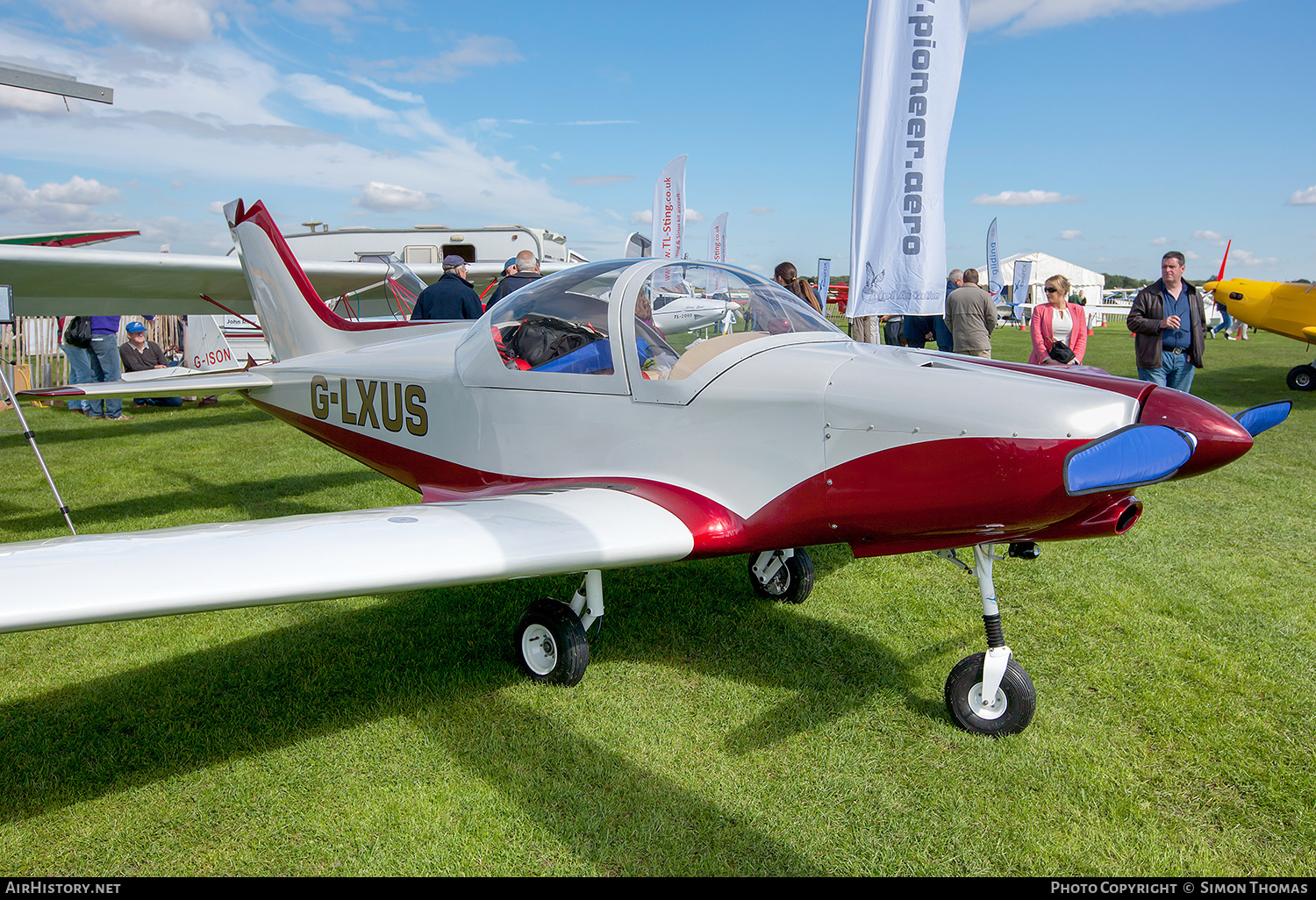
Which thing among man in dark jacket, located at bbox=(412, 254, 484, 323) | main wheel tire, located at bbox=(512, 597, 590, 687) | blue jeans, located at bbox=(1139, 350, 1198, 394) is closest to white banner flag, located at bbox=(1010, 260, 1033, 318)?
blue jeans, located at bbox=(1139, 350, 1198, 394)

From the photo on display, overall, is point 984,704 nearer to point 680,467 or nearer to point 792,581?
point 792,581

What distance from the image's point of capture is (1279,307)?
13805mm

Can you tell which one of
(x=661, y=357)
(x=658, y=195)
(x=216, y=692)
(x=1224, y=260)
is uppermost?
(x=658, y=195)

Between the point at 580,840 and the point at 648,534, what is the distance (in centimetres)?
104

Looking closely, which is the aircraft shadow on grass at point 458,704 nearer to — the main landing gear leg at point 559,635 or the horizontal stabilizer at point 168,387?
the main landing gear leg at point 559,635

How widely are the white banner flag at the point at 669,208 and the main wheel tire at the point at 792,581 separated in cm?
1364

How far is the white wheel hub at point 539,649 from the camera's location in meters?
3.36

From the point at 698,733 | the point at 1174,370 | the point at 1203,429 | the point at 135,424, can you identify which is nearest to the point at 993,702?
the point at 698,733

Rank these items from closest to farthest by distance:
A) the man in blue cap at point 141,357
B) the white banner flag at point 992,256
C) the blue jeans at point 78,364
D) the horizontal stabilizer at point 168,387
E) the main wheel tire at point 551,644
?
the main wheel tire at point 551,644 < the horizontal stabilizer at point 168,387 < the blue jeans at point 78,364 < the man in blue cap at point 141,357 < the white banner flag at point 992,256

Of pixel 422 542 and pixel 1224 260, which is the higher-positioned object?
pixel 1224 260

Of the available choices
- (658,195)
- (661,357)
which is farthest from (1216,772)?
(658,195)

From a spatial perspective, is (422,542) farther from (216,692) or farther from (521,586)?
(521,586)

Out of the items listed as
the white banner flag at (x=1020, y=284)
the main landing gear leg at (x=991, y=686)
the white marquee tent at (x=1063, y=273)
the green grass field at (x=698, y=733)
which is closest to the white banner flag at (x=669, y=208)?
the green grass field at (x=698, y=733)

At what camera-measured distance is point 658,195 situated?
17.5 m
